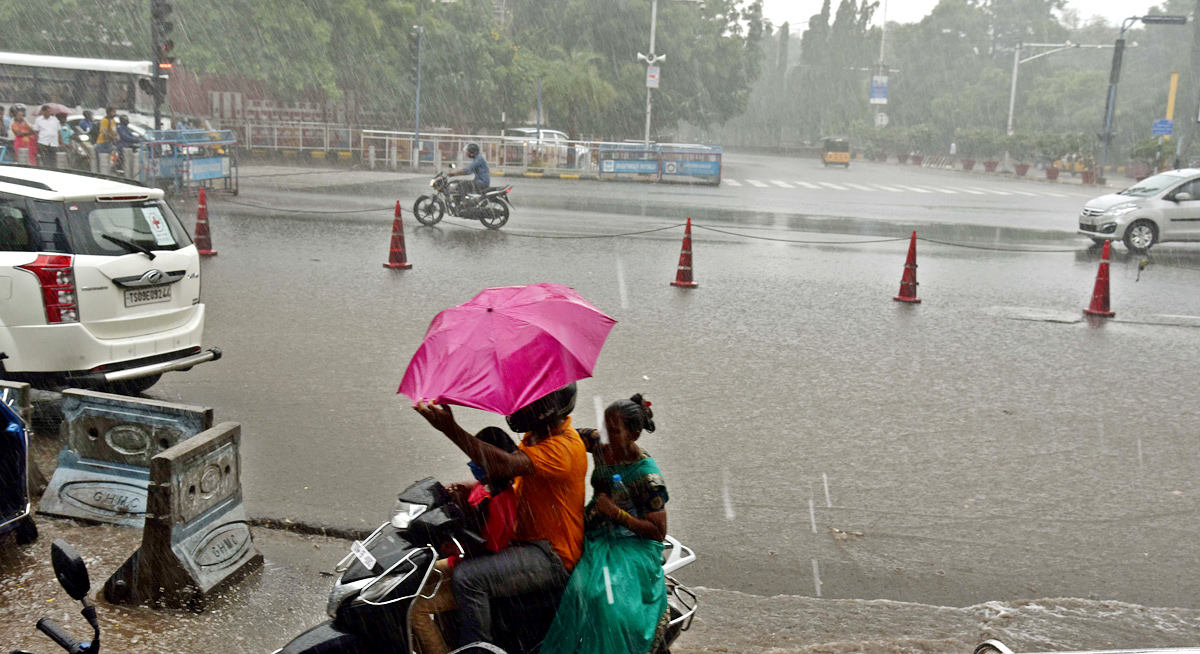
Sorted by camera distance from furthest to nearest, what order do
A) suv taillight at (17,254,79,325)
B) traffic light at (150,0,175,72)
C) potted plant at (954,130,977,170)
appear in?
potted plant at (954,130,977,170) → traffic light at (150,0,175,72) → suv taillight at (17,254,79,325)

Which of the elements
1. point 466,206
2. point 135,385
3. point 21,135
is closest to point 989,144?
point 466,206

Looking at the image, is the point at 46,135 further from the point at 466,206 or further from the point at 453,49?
the point at 453,49

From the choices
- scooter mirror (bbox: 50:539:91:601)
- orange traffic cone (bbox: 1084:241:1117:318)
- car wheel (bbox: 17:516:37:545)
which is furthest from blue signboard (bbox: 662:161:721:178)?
scooter mirror (bbox: 50:539:91:601)

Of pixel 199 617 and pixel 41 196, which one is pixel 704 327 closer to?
pixel 41 196

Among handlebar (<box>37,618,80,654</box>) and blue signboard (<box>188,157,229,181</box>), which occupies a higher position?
blue signboard (<box>188,157,229,181</box>)

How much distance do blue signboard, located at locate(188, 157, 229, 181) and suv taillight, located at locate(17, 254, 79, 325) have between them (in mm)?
16693

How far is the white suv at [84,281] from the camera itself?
5.98 meters

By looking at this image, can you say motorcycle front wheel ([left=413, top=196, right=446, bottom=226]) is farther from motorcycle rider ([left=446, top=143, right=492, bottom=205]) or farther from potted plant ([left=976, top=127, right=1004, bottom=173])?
potted plant ([left=976, top=127, right=1004, bottom=173])

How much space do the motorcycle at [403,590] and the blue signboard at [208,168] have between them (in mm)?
20642

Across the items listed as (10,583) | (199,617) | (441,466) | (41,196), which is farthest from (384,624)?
(41,196)

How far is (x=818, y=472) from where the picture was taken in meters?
6.17

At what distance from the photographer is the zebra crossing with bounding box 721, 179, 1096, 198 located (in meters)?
36.0

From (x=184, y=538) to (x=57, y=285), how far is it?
2632 mm

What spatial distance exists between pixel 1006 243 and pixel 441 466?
53.2ft
